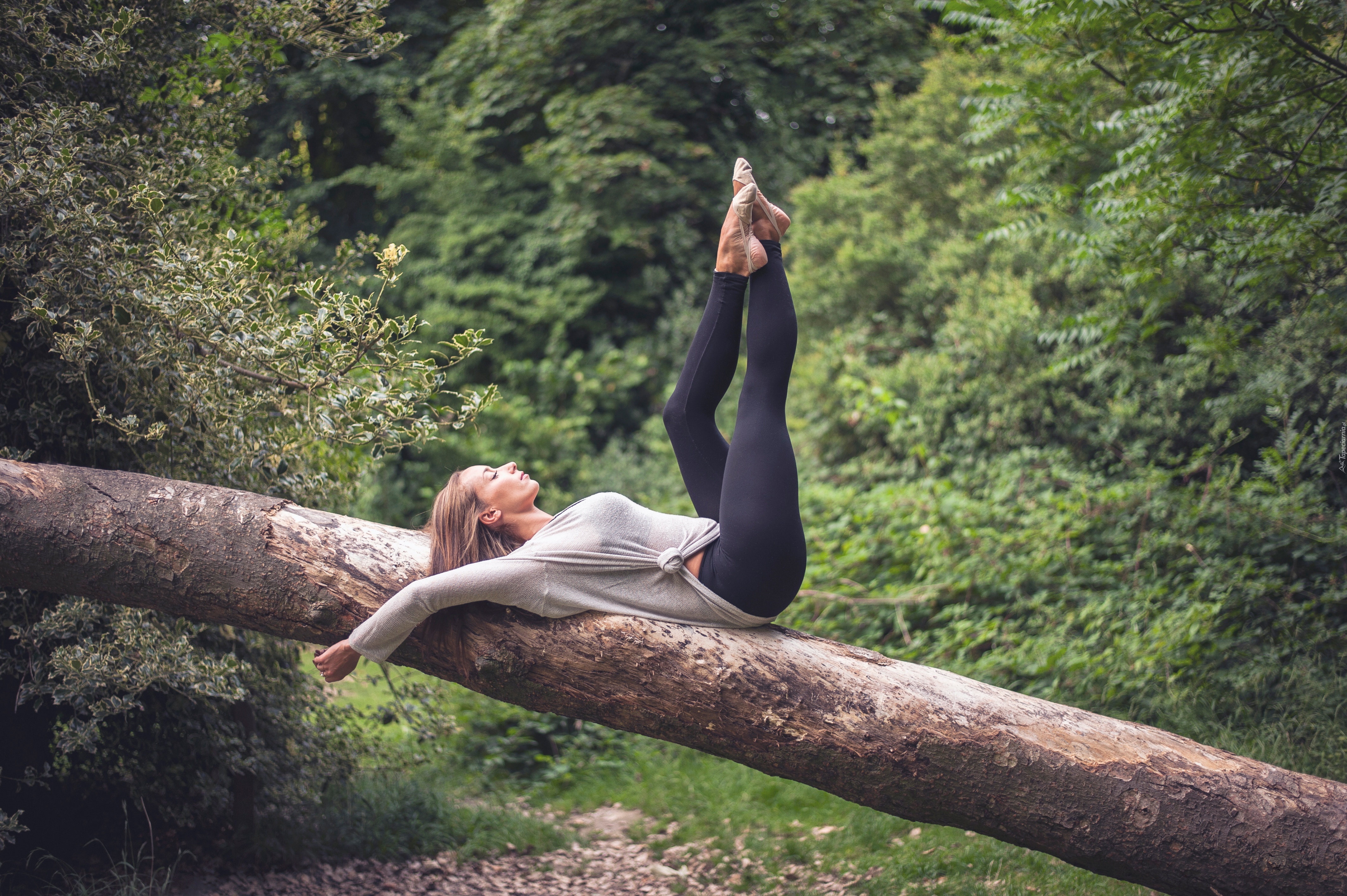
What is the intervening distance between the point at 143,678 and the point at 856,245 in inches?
288

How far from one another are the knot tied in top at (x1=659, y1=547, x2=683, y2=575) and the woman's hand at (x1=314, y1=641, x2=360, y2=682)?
3.17 feet

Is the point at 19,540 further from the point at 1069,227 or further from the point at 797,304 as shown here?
the point at 797,304

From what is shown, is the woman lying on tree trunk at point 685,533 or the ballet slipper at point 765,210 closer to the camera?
the woman lying on tree trunk at point 685,533

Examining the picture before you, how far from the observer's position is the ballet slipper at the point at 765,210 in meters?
2.76

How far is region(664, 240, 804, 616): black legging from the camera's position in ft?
8.43

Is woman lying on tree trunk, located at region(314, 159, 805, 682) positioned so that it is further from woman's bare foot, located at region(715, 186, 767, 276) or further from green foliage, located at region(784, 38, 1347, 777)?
green foliage, located at region(784, 38, 1347, 777)

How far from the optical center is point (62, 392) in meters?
3.36

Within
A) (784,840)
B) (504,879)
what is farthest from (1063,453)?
(504,879)

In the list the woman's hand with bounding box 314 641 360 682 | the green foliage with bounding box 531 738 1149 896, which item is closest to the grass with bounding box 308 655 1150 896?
the green foliage with bounding box 531 738 1149 896

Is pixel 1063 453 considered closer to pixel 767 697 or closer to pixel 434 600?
pixel 767 697

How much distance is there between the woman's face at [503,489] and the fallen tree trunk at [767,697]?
28cm

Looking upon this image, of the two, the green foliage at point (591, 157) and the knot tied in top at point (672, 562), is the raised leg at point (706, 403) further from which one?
the green foliage at point (591, 157)

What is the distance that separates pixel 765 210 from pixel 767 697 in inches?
62.2

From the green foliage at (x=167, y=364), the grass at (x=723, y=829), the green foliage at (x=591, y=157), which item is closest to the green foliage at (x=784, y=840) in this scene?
the grass at (x=723, y=829)
